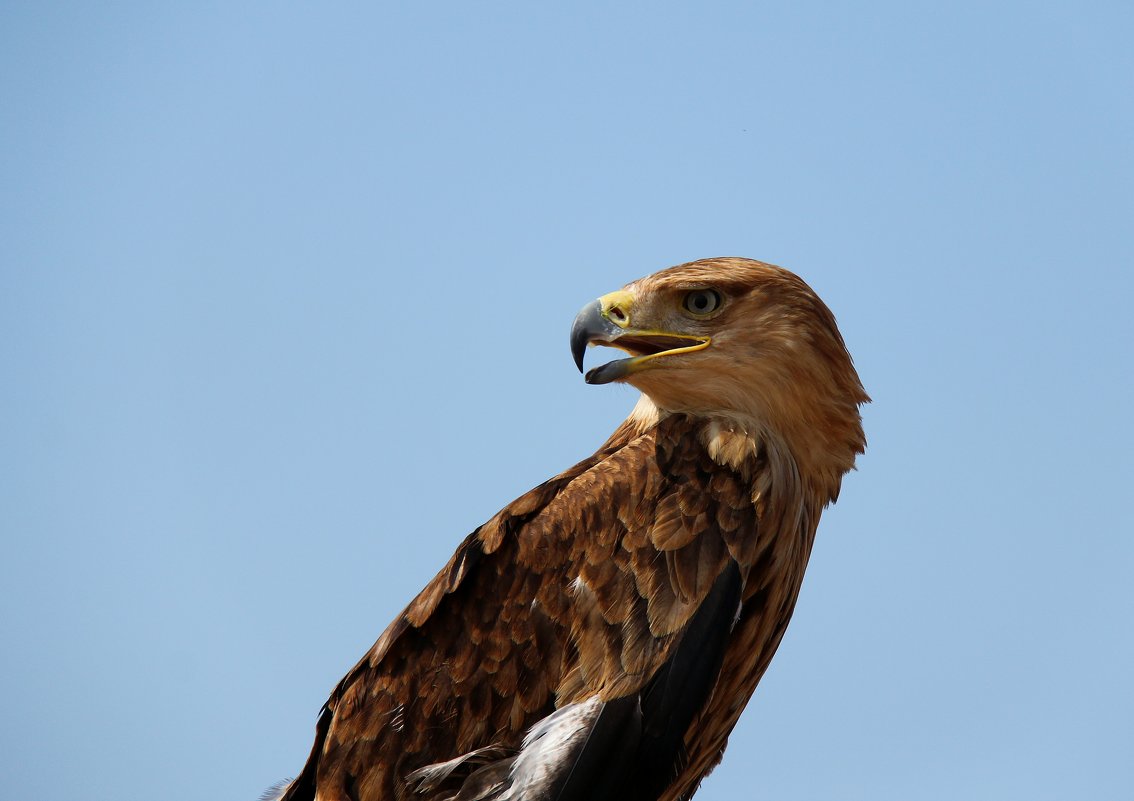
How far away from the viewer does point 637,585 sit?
4617 millimetres

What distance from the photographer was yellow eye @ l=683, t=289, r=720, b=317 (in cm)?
498

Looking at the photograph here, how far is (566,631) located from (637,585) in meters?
0.35

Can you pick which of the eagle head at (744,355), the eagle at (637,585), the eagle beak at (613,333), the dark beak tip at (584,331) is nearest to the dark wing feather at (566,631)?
the eagle at (637,585)

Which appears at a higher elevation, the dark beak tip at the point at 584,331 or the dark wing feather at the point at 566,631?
the dark beak tip at the point at 584,331

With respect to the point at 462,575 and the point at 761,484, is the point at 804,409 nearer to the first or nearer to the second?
the point at 761,484

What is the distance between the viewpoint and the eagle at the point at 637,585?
14.9ft

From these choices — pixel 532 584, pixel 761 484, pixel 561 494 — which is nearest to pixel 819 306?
pixel 761 484

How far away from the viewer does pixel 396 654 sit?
5.04 metres

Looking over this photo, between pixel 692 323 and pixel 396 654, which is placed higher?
pixel 692 323

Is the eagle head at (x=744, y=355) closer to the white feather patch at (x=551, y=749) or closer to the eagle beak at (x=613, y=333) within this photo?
the eagle beak at (x=613, y=333)

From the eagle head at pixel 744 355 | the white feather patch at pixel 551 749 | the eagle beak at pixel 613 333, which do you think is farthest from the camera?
the eagle beak at pixel 613 333

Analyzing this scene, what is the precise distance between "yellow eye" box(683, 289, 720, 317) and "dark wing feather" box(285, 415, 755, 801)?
47 centimetres

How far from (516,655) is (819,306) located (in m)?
1.90

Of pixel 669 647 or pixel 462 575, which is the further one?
pixel 462 575
